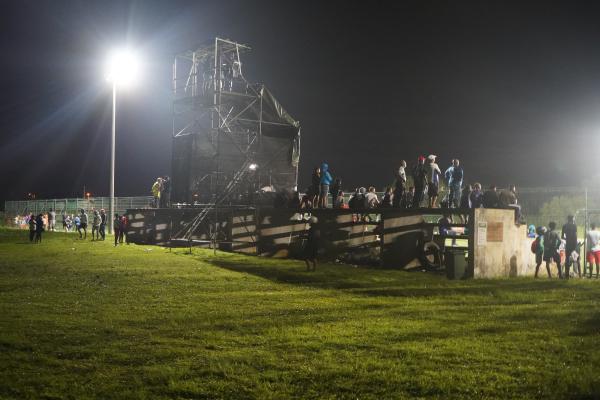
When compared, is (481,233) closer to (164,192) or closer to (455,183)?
(455,183)

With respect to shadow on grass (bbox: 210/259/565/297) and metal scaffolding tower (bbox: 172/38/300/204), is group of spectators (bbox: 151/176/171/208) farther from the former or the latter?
shadow on grass (bbox: 210/259/565/297)

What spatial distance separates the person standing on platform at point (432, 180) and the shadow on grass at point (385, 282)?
2902 millimetres

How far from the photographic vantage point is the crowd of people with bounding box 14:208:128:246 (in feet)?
103

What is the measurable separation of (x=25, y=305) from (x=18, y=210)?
5189 cm

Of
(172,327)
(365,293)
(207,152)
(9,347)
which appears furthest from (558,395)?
(207,152)

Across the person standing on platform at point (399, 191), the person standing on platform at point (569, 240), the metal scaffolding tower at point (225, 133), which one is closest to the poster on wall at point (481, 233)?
the person standing on platform at point (569, 240)

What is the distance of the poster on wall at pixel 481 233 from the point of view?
18031 millimetres

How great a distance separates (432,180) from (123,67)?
74.8ft

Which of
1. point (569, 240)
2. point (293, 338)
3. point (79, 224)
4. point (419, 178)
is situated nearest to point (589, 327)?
point (293, 338)

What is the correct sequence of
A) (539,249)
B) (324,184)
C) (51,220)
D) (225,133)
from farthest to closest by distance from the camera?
1. (51,220)
2. (225,133)
3. (324,184)
4. (539,249)

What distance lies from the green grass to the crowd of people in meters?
14.6

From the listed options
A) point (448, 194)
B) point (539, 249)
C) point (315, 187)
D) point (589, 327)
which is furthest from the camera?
point (315, 187)

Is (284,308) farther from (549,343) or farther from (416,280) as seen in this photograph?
(416,280)

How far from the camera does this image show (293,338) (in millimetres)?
9062
